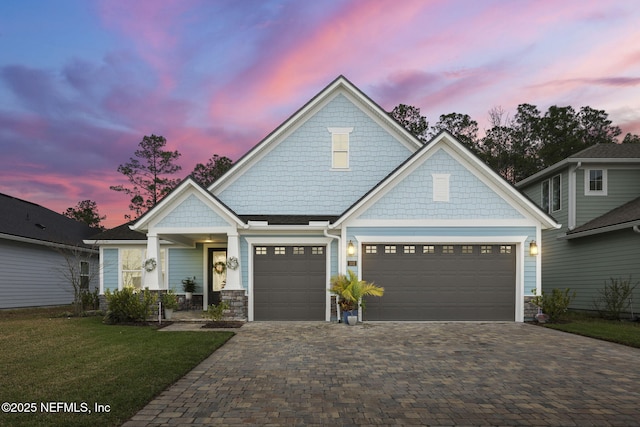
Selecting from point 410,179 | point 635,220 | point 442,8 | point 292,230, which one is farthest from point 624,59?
point 292,230

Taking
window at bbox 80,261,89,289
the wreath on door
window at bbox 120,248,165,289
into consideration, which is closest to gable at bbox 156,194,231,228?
the wreath on door

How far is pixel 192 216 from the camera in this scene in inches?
498

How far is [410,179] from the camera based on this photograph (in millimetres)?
12852

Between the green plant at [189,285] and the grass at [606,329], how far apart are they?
1287 cm

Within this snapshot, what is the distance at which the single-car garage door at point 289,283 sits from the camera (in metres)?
13.2

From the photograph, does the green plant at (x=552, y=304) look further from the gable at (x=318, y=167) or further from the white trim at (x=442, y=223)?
the gable at (x=318, y=167)

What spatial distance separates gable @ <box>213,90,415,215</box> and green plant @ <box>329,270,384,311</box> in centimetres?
329

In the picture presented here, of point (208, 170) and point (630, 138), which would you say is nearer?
point (630, 138)

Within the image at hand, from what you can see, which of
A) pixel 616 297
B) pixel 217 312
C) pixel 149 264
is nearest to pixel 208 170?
pixel 149 264

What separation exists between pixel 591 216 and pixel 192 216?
16331mm

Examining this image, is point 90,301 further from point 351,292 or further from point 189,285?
point 351,292

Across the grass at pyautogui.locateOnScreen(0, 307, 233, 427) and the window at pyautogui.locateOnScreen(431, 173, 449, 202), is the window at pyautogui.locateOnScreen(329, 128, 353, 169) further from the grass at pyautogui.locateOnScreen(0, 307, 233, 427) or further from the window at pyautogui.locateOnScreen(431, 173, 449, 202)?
the grass at pyautogui.locateOnScreen(0, 307, 233, 427)

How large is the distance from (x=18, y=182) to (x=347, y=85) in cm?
2771

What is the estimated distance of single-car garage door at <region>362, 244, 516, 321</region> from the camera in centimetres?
1282
